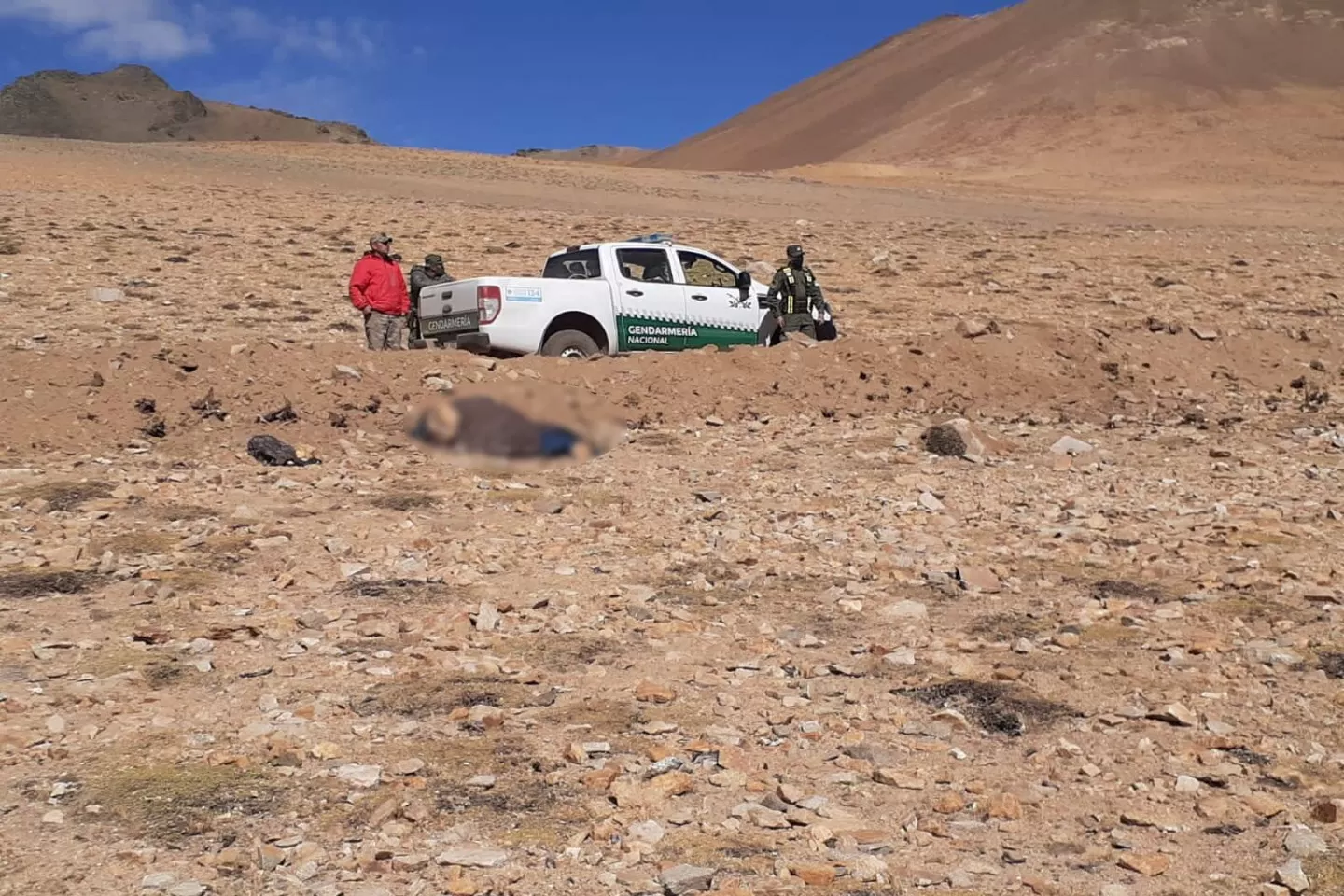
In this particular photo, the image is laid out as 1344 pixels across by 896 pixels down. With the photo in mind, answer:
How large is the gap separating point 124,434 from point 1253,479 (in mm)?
9182

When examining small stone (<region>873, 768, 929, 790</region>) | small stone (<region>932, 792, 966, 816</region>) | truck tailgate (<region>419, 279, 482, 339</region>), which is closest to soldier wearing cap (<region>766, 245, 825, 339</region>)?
truck tailgate (<region>419, 279, 482, 339</region>)

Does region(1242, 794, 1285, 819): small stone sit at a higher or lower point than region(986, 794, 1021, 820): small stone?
higher

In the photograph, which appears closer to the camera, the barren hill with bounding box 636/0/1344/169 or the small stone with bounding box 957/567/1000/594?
the small stone with bounding box 957/567/1000/594

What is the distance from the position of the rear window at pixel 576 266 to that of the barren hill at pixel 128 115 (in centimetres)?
10469

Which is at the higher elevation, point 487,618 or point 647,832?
point 487,618

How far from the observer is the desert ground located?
483 centimetres

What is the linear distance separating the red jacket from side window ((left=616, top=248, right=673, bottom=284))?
237 cm

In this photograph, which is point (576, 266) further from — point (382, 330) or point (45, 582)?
point (45, 582)

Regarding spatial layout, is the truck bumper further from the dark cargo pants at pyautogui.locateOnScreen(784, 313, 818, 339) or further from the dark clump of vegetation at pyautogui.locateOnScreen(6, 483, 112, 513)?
the dark clump of vegetation at pyautogui.locateOnScreen(6, 483, 112, 513)

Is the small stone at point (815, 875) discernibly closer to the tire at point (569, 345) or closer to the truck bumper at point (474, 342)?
the truck bumper at point (474, 342)

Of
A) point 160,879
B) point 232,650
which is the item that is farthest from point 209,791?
point 232,650

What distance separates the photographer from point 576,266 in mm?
14484

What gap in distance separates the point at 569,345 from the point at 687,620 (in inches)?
275

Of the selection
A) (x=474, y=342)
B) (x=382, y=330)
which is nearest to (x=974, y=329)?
(x=474, y=342)
